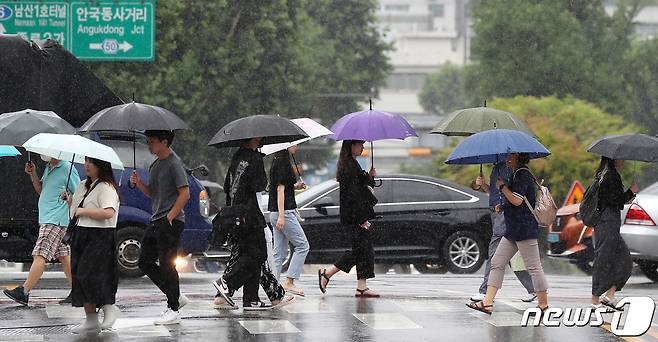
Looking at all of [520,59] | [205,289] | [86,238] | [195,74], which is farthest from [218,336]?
[520,59]

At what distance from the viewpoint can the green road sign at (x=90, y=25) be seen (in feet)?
87.0

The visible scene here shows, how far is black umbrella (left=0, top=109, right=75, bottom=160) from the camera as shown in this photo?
12.6 metres

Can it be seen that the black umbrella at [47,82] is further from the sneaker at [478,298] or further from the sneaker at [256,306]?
the sneaker at [478,298]

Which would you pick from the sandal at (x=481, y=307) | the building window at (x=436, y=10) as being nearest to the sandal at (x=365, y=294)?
the sandal at (x=481, y=307)

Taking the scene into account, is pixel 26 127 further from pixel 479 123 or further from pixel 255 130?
pixel 479 123

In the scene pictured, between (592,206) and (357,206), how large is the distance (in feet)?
7.85

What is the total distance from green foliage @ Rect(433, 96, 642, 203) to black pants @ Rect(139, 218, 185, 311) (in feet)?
69.5

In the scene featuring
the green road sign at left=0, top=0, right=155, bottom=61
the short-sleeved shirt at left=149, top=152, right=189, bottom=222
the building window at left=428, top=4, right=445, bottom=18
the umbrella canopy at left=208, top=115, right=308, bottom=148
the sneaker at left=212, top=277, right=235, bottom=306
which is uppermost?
the building window at left=428, top=4, right=445, bottom=18

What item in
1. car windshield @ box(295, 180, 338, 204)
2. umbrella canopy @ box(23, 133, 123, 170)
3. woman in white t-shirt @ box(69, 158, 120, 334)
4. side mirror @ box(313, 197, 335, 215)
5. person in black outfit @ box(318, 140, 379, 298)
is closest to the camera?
umbrella canopy @ box(23, 133, 123, 170)

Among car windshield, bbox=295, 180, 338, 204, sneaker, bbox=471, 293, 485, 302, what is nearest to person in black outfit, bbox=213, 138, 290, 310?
sneaker, bbox=471, 293, 485, 302

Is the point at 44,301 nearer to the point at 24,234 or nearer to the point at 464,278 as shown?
the point at 24,234

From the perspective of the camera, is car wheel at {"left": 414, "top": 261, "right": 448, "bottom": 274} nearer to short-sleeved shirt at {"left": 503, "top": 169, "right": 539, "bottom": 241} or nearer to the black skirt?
short-sleeved shirt at {"left": 503, "top": 169, "right": 539, "bottom": 241}

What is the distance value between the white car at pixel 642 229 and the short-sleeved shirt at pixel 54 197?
7.30m

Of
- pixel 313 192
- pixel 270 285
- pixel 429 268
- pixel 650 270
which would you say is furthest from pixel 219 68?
pixel 270 285
